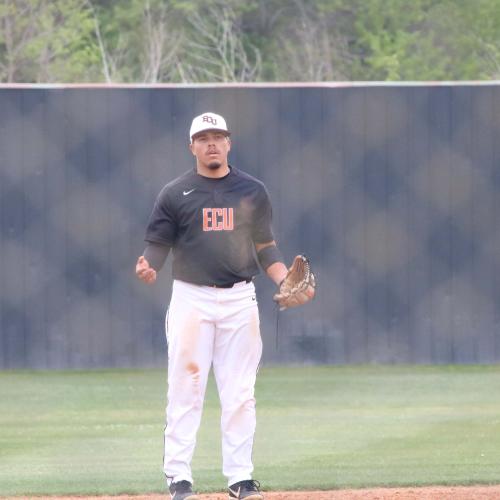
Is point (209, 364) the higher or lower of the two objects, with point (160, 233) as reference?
lower

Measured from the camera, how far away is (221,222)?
607 centimetres

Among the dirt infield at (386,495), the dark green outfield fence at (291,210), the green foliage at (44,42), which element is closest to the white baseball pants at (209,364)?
the dirt infield at (386,495)

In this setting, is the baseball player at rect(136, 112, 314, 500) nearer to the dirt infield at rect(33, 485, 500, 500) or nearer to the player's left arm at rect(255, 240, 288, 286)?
the player's left arm at rect(255, 240, 288, 286)

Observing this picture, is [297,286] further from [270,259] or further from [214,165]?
[214,165]

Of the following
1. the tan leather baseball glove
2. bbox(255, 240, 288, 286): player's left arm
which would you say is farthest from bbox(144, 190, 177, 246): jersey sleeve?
the tan leather baseball glove

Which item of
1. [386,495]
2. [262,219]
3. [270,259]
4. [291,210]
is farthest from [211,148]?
[291,210]

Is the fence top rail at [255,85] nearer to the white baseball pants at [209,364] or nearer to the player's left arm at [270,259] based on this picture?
the player's left arm at [270,259]

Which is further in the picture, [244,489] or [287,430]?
[287,430]

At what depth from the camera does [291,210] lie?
1098 centimetres

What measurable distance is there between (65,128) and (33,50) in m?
13.2

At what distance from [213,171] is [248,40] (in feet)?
82.9

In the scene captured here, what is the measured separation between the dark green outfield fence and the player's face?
4809mm

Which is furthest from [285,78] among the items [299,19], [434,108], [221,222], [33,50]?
[221,222]

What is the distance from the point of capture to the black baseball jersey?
19.8ft
